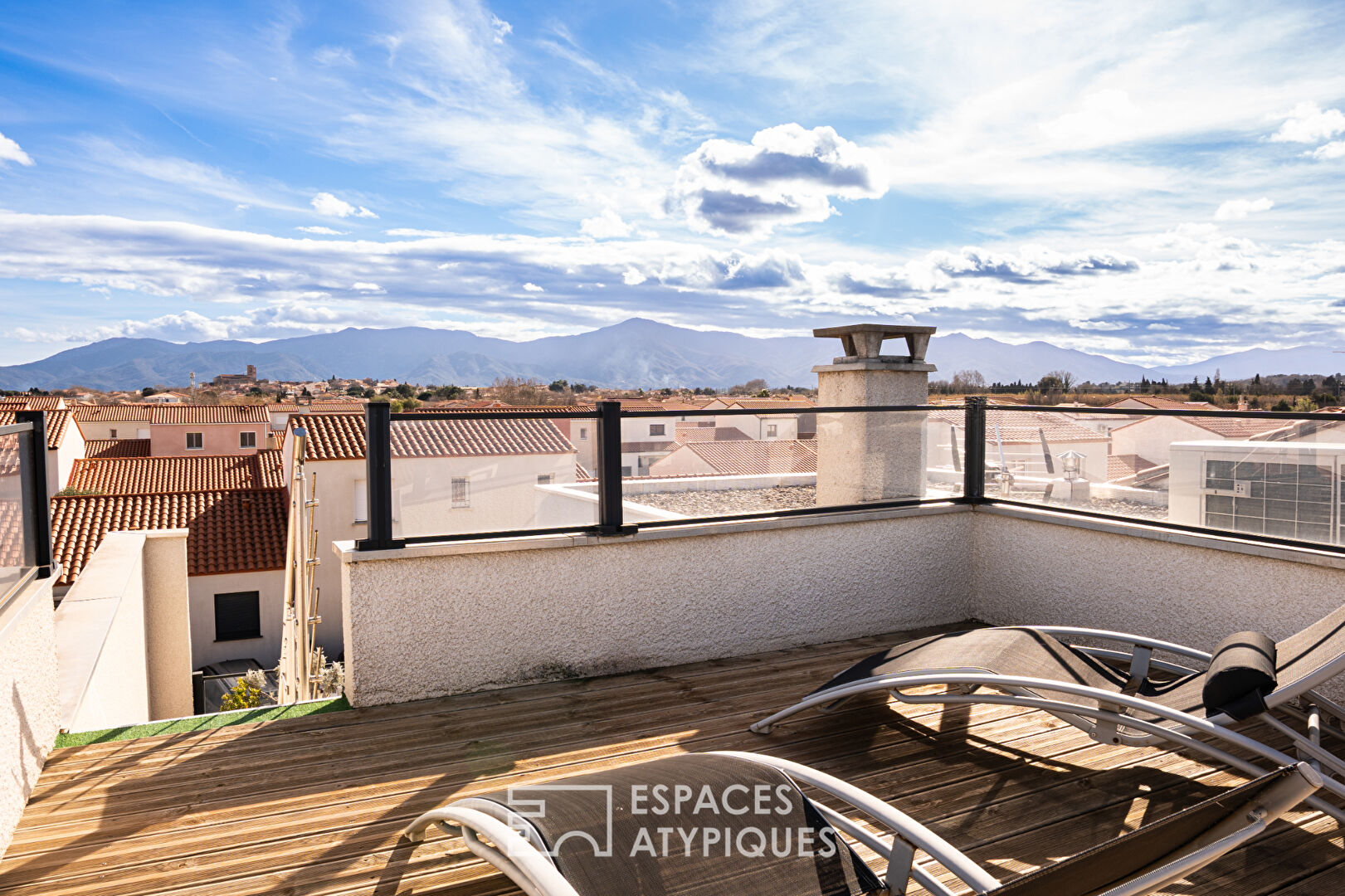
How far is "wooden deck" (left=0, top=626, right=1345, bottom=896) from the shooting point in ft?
8.09

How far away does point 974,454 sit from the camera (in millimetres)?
5484

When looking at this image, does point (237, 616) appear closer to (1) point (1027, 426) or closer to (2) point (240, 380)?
(1) point (1027, 426)

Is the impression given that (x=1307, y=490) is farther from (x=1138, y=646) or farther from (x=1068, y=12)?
(x=1068, y=12)

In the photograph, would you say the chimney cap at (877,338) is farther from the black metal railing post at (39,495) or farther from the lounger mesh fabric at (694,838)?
the black metal railing post at (39,495)

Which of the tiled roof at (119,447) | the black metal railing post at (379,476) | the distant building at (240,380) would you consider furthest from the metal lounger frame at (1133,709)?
the distant building at (240,380)

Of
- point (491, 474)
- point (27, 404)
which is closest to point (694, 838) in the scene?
point (491, 474)

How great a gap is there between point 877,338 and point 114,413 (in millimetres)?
70955

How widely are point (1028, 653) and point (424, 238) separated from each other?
110 meters

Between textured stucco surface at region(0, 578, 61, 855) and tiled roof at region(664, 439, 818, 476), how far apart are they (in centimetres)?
306

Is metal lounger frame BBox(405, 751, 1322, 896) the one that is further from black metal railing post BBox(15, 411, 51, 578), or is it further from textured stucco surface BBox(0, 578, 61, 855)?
black metal railing post BBox(15, 411, 51, 578)

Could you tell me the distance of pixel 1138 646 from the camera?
3590mm

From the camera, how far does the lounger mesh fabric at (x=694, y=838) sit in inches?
69.3

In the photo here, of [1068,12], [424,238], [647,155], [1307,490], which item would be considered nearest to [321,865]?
[1307,490]

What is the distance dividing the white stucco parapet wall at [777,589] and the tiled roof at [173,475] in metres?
29.8
